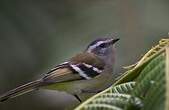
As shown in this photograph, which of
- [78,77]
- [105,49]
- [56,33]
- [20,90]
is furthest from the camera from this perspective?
[56,33]

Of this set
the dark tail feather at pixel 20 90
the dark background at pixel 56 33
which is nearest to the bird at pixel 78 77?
the dark tail feather at pixel 20 90

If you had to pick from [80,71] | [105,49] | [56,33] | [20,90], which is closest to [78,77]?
[80,71]

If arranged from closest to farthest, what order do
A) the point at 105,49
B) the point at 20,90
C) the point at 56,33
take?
the point at 20,90, the point at 105,49, the point at 56,33

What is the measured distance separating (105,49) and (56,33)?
4.05ft

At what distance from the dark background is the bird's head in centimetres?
67

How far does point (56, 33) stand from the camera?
201 inches

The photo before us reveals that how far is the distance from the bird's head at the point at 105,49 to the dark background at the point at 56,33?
67 cm

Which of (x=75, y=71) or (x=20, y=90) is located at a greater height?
(x=20, y=90)

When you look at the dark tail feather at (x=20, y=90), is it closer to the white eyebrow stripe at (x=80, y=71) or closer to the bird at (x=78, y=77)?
the bird at (x=78, y=77)

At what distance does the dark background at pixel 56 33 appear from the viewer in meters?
4.88

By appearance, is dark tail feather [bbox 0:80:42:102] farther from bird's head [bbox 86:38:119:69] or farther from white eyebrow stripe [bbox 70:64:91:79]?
bird's head [bbox 86:38:119:69]

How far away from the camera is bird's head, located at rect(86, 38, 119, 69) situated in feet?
12.4

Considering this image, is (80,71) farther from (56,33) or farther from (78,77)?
(56,33)

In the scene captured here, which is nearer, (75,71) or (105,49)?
(75,71)
